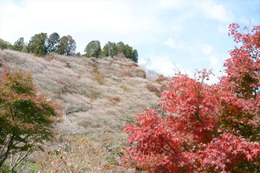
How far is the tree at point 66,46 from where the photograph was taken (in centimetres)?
3580

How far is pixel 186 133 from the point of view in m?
4.49

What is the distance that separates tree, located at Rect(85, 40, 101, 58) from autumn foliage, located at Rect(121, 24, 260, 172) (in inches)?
1470

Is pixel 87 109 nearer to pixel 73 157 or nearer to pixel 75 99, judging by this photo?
pixel 75 99

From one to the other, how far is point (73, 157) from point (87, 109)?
1234 centimetres

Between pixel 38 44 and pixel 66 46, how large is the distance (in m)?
5.51

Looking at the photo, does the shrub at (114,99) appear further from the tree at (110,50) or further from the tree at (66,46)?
the tree at (110,50)

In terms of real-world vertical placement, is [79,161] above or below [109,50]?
below

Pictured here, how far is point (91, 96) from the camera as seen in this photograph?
2081 centimetres

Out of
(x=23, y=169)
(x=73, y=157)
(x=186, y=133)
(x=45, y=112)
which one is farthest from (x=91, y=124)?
Result: (x=186, y=133)

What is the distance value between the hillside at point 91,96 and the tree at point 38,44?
12.8 feet

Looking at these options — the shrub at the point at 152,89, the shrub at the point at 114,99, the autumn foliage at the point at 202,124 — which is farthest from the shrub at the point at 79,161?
the shrub at the point at 152,89

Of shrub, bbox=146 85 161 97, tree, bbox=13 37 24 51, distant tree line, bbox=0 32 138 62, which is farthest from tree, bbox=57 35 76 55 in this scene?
shrub, bbox=146 85 161 97

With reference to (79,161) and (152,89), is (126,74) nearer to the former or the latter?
(152,89)

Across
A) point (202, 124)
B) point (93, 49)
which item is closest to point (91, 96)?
point (202, 124)
